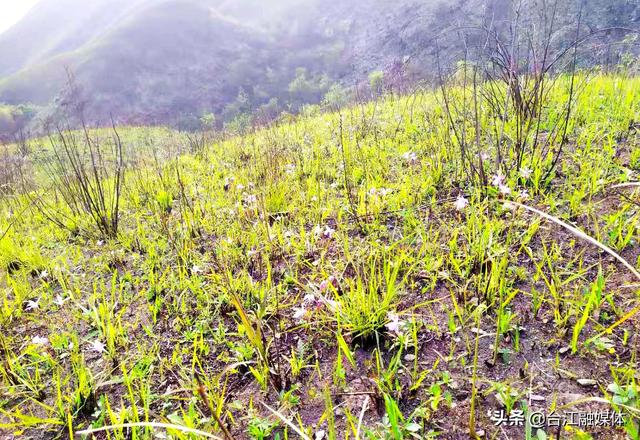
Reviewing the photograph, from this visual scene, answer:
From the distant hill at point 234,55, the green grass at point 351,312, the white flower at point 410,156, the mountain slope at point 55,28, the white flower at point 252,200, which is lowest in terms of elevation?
the green grass at point 351,312

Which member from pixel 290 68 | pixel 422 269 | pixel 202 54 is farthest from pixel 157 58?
pixel 422 269

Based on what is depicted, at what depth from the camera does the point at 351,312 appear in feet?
5.49

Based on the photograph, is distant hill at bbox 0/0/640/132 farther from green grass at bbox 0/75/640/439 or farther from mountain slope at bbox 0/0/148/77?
green grass at bbox 0/75/640/439

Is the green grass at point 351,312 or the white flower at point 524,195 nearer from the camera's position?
the green grass at point 351,312

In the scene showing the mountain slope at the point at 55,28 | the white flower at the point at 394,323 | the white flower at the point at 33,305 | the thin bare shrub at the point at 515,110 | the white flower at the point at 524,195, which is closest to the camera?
the white flower at the point at 394,323

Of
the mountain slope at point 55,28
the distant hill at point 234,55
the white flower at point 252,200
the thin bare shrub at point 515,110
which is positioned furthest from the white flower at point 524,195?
the mountain slope at point 55,28

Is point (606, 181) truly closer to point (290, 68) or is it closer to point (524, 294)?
point (524, 294)

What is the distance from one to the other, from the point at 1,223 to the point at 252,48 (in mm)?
59402

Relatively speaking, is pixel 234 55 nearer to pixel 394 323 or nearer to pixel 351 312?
pixel 351 312

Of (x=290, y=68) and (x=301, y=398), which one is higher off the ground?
(x=290, y=68)

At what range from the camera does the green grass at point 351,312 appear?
137cm

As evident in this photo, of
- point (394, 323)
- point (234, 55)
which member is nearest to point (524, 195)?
point (394, 323)

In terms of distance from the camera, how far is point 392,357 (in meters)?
1.56

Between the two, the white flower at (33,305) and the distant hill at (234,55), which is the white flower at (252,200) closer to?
the white flower at (33,305)
